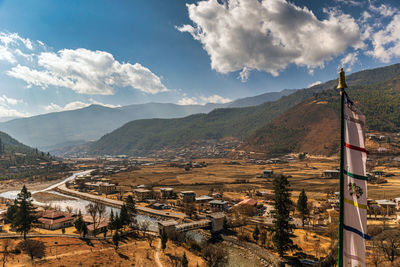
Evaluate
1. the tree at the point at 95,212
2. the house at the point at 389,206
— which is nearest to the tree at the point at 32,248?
the tree at the point at 95,212

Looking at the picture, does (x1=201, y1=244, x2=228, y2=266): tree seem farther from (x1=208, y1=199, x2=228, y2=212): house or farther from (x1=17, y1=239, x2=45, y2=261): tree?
(x1=17, y1=239, x2=45, y2=261): tree

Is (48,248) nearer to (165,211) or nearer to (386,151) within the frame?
(165,211)

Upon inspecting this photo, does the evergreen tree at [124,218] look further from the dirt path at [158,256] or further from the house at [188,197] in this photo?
the house at [188,197]

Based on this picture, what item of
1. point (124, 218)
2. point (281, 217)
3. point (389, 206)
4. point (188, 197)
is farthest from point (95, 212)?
point (389, 206)

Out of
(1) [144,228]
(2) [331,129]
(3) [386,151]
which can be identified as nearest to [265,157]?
(2) [331,129]

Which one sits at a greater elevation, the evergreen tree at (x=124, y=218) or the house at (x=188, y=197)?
the evergreen tree at (x=124, y=218)
